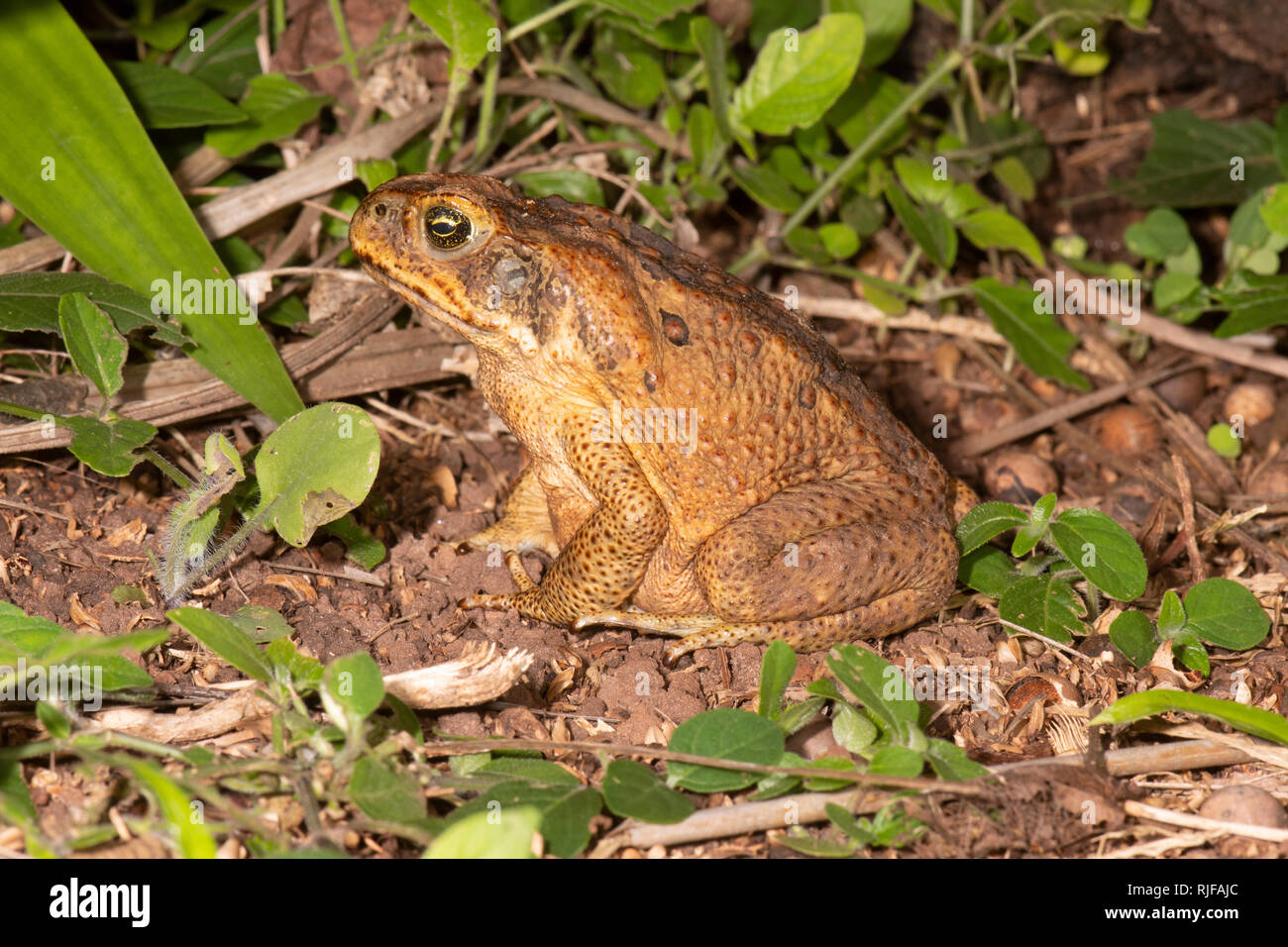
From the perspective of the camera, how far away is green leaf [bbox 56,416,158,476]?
311cm

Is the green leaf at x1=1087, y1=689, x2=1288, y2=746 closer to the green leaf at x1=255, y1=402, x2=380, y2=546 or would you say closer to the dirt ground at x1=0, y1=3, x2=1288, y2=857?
the dirt ground at x1=0, y1=3, x2=1288, y2=857

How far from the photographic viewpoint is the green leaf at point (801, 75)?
435 cm

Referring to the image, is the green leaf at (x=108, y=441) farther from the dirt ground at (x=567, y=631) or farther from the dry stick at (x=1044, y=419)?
the dry stick at (x=1044, y=419)

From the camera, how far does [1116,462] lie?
16.5 feet

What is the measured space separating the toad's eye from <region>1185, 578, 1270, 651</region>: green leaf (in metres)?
2.60

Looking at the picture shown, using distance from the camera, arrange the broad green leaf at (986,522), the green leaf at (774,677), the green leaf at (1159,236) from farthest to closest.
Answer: the green leaf at (1159,236) → the broad green leaf at (986,522) → the green leaf at (774,677)

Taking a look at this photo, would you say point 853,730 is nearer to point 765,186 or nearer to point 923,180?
point 765,186

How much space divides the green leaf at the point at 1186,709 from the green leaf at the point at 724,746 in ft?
2.85

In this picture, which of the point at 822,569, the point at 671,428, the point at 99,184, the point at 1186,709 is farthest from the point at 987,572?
the point at 99,184

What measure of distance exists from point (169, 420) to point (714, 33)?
106 inches

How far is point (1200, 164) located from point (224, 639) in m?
5.21

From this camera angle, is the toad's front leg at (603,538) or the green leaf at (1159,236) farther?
the green leaf at (1159,236)

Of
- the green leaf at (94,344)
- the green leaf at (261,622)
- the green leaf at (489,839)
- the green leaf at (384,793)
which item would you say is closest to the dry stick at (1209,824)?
the green leaf at (489,839)

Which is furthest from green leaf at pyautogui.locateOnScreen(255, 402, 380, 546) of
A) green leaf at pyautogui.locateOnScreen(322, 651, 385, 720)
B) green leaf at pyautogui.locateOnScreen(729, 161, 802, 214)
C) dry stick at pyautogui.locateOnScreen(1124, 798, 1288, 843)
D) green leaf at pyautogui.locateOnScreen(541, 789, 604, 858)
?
dry stick at pyautogui.locateOnScreen(1124, 798, 1288, 843)
